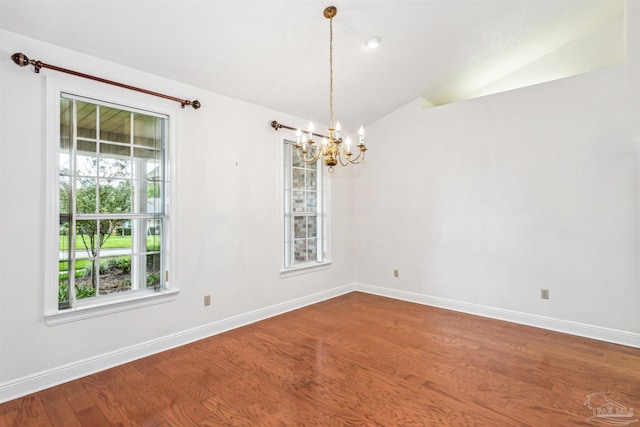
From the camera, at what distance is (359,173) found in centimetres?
524

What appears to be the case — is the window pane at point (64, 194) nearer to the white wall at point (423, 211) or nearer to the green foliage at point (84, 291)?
the white wall at point (423, 211)

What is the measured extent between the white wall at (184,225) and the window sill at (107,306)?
5 centimetres

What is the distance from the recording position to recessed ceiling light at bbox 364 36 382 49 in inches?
122

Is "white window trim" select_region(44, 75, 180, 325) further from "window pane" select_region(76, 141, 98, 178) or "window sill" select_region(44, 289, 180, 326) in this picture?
"window pane" select_region(76, 141, 98, 178)

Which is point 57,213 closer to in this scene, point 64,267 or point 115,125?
point 64,267

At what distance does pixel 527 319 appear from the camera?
3.65 metres

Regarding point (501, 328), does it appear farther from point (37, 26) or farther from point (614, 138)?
point (37, 26)

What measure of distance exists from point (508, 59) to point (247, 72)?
3.13m

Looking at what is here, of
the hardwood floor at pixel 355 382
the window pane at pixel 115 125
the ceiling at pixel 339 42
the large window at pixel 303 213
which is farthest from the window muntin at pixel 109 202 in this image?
the large window at pixel 303 213

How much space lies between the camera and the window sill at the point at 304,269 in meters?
4.18

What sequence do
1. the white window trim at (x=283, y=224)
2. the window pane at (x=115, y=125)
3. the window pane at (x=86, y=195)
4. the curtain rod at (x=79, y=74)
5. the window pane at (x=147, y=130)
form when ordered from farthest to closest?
the white window trim at (x=283, y=224)
the window pane at (x=147, y=130)
the window pane at (x=115, y=125)
the window pane at (x=86, y=195)
the curtain rod at (x=79, y=74)

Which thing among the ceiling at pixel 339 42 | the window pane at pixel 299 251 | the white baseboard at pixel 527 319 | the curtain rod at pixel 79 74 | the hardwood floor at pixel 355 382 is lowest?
the hardwood floor at pixel 355 382

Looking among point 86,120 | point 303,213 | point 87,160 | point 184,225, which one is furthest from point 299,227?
point 86,120

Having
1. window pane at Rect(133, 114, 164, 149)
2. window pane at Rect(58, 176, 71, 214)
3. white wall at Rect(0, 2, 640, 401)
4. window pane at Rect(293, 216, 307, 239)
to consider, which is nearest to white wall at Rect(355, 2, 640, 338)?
white wall at Rect(0, 2, 640, 401)
